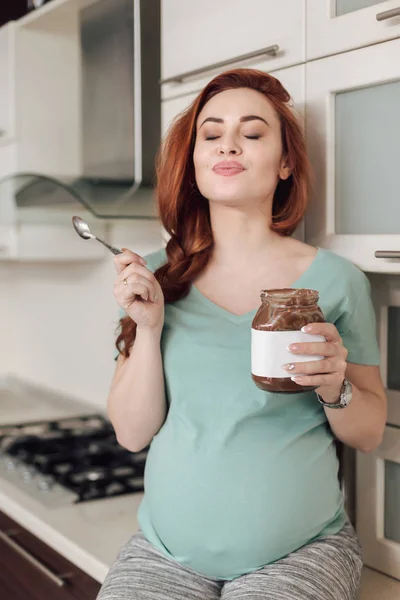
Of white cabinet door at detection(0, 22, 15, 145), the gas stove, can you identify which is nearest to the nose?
the gas stove

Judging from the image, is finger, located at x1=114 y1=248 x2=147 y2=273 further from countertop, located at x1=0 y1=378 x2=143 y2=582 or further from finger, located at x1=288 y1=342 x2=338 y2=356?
countertop, located at x1=0 y1=378 x2=143 y2=582

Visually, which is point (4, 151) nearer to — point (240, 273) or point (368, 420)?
point (240, 273)

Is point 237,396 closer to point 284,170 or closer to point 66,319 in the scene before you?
point 284,170

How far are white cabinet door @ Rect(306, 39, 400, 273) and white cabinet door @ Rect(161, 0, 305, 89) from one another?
2.7 inches

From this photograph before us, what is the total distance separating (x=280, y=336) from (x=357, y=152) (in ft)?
1.34

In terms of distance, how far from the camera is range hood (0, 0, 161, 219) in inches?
71.0

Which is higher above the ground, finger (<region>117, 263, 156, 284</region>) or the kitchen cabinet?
finger (<region>117, 263, 156, 284</region>)

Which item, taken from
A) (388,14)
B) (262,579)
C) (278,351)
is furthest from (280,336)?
(388,14)

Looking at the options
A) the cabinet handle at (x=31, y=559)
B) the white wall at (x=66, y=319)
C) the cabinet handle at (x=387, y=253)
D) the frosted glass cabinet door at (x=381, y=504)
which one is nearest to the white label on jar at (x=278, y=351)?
the cabinet handle at (x=387, y=253)

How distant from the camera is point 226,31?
1408 mm

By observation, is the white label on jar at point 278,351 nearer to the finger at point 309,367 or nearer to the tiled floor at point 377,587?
the finger at point 309,367

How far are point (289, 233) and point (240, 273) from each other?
0.37 ft

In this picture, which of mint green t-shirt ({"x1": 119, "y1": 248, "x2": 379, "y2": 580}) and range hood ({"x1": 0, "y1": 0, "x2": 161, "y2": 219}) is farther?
range hood ({"x1": 0, "y1": 0, "x2": 161, "y2": 219})

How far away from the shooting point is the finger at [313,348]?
38.3 inches
